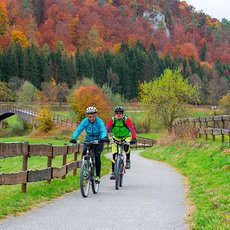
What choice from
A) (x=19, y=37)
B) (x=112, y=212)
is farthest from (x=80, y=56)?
(x=112, y=212)

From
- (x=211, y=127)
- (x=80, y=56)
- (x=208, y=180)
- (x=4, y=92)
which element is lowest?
(x=208, y=180)

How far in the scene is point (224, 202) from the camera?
8.30m

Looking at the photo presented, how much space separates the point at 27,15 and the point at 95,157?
623ft

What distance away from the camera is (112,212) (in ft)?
26.0

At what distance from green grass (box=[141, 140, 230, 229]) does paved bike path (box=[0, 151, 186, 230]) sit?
364 mm

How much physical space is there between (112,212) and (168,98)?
43212 millimetres

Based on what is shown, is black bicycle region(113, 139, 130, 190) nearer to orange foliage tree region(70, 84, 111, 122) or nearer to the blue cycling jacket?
the blue cycling jacket

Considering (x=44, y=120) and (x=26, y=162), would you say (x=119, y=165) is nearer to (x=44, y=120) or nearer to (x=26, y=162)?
(x=26, y=162)

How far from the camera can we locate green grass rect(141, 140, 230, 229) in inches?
273

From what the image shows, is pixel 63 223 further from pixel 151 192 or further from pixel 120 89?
pixel 120 89

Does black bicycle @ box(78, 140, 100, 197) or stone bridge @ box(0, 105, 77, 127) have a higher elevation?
stone bridge @ box(0, 105, 77, 127)

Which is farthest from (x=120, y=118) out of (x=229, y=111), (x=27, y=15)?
(x=27, y=15)

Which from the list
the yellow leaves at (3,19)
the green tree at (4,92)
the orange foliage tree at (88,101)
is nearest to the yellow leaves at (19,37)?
the yellow leaves at (3,19)

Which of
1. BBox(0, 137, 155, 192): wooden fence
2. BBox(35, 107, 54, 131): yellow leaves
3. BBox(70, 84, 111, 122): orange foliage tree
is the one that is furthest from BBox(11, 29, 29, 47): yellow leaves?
BBox(0, 137, 155, 192): wooden fence
